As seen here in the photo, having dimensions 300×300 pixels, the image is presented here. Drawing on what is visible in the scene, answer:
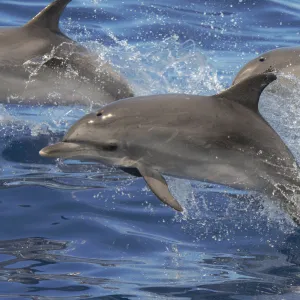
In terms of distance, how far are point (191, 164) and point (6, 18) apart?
900 centimetres

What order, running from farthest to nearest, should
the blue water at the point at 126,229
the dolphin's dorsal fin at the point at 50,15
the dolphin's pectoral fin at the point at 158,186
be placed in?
the dolphin's dorsal fin at the point at 50,15 < the dolphin's pectoral fin at the point at 158,186 < the blue water at the point at 126,229

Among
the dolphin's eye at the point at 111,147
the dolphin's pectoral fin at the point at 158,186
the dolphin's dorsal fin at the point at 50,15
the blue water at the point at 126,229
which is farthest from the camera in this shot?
the dolphin's dorsal fin at the point at 50,15

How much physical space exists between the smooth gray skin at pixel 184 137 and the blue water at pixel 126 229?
53cm

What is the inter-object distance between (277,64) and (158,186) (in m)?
3.42

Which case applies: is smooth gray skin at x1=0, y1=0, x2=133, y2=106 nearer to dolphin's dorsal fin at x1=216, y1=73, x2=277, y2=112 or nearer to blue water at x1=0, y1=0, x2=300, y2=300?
blue water at x1=0, y1=0, x2=300, y2=300

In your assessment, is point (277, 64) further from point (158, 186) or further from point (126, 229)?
point (158, 186)

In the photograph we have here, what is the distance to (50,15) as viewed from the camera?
8586 millimetres

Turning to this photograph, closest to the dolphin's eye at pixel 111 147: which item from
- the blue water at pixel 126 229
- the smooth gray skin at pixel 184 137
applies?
the smooth gray skin at pixel 184 137

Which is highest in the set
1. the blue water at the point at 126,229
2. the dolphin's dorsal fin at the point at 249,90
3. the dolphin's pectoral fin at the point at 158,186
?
the dolphin's dorsal fin at the point at 249,90

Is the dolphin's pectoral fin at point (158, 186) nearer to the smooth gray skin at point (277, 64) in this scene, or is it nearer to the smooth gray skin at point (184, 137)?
the smooth gray skin at point (184, 137)

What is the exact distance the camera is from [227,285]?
543cm

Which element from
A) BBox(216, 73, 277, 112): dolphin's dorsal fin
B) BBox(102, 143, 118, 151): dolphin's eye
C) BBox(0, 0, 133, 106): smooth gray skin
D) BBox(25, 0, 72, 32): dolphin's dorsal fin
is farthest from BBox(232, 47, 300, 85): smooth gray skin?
BBox(102, 143, 118, 151): dolphin's eye

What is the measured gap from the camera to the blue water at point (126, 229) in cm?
540

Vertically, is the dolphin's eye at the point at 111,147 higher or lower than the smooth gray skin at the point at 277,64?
lower
